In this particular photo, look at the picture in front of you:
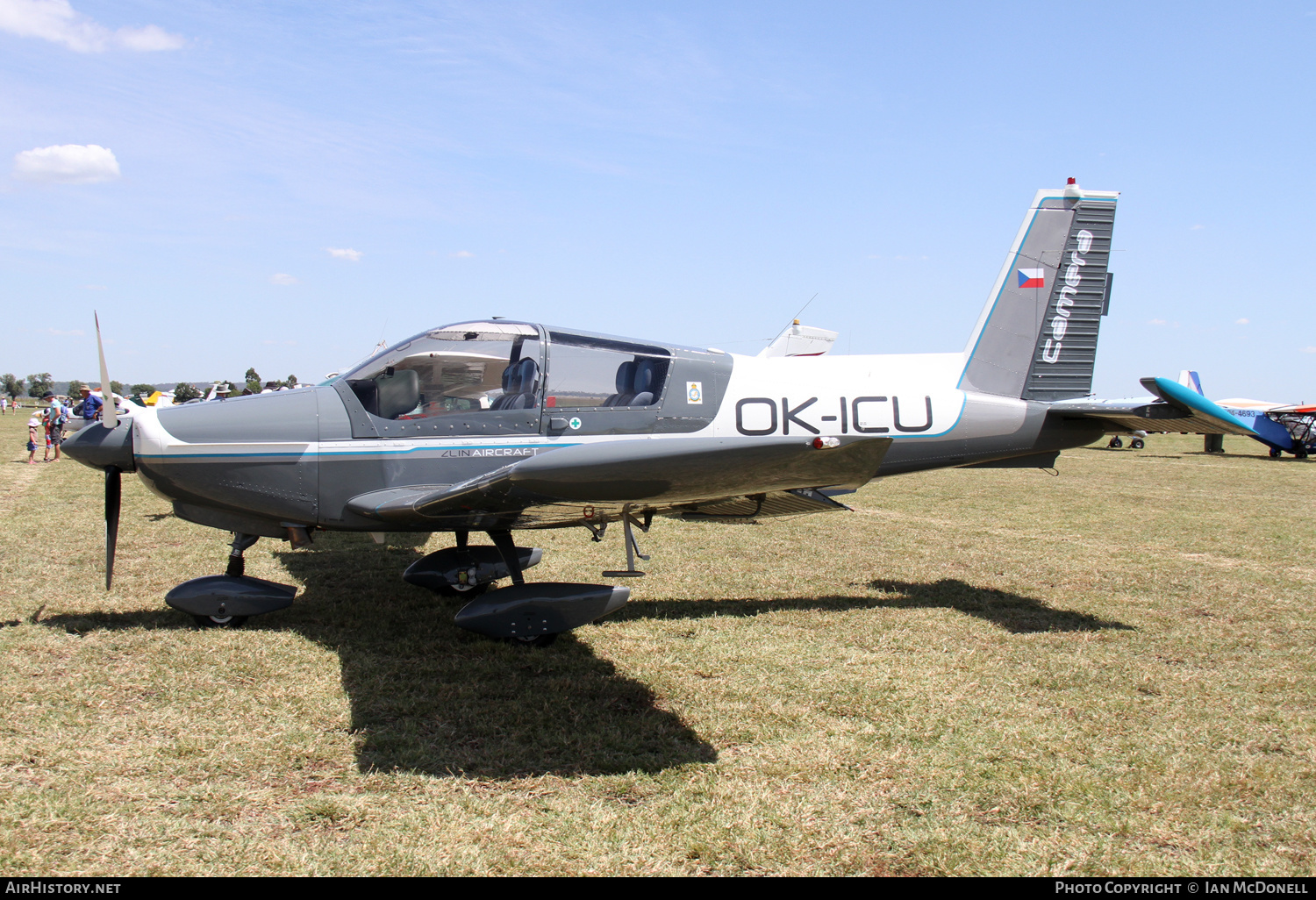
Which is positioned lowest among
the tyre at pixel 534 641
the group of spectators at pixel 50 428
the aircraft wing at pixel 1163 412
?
the tyre at pixel 534 641

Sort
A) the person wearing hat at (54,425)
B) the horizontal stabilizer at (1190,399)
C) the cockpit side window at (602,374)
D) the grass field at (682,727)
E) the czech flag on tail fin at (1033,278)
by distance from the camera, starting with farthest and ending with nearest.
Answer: the person wearing hat at (54,425) → the czech flag on tail fin at (1033,278) → the cockpit side window at (602,374) → the horizontal stabilizer at (1190,399) → the grass field at (682,727)

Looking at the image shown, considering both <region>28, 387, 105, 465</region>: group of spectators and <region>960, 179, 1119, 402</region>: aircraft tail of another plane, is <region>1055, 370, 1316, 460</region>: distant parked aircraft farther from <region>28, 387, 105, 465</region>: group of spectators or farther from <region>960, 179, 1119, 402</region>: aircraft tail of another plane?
<region>28, 387, 105, 465</region>: group of spectators

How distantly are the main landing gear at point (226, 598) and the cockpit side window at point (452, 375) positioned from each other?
139cm

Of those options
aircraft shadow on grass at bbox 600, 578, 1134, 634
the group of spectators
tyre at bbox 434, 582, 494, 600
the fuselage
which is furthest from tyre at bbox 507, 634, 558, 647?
the group of spectators

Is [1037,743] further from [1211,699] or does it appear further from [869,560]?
[869,560]

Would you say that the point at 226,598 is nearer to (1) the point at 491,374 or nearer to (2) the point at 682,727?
(1) the point at 491,374

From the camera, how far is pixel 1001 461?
263 inches

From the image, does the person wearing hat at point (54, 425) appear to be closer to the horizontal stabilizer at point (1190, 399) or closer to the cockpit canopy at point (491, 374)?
the cockpit canopy at point (491, 374)

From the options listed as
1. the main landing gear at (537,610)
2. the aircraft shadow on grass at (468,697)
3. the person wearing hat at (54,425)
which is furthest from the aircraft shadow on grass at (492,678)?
the person wearing hat at (54,425)

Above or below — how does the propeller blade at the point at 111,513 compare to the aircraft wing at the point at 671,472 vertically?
below

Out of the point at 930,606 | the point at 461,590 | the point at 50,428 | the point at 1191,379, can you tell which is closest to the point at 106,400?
the point at 461,590

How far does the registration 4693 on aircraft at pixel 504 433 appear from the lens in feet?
16.8

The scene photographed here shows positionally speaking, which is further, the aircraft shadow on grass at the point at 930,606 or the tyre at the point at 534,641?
the aircraft shadow on grass at the point at 930,606
